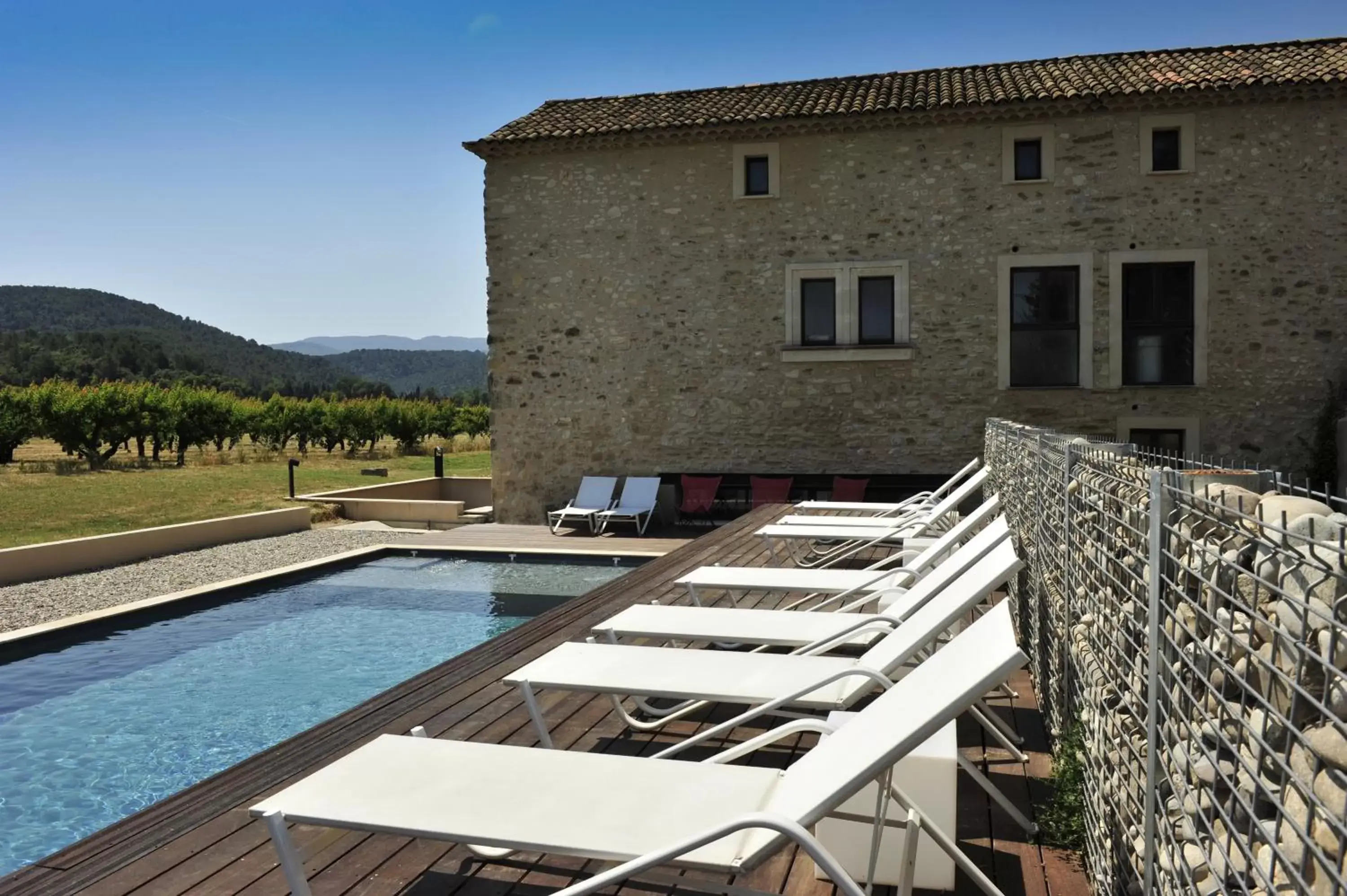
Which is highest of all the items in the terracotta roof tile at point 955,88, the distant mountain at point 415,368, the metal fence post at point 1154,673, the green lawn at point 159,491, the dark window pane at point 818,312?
the distant mountain at point 415,368

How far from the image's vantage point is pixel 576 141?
1368 cm

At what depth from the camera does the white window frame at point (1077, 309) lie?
1246 cm

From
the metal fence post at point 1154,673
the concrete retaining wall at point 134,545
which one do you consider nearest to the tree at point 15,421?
the concrete retaining wall at point 134,545

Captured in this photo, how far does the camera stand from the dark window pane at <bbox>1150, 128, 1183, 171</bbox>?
12.2 meters

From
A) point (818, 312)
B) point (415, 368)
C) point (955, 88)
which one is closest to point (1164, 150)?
point (955, 88)

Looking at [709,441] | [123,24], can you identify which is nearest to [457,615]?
[709,441]

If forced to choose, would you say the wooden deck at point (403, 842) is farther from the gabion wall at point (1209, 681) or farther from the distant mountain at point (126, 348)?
the distant mountain at point (126, 348)

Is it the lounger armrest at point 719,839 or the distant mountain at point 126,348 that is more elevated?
the distant mountain at point 126,348

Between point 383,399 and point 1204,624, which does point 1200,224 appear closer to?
point 1204,624

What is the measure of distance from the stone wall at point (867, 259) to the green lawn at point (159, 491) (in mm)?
4968

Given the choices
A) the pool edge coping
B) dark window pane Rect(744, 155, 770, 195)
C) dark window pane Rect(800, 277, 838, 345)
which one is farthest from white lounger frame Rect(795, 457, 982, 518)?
dark window pane Rect(744, 155, 770, 195)

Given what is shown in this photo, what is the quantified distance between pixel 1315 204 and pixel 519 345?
33.8 ft

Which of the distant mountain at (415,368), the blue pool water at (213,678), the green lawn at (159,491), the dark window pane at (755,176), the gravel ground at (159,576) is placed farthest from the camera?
the distant mountain at (415,368)

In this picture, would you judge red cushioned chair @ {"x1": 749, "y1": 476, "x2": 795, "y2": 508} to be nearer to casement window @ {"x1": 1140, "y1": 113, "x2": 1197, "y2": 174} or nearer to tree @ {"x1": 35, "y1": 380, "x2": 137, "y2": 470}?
casement window @ {"x1": 1140, "y1": 113, "x2": 1197, "y2": 174}
